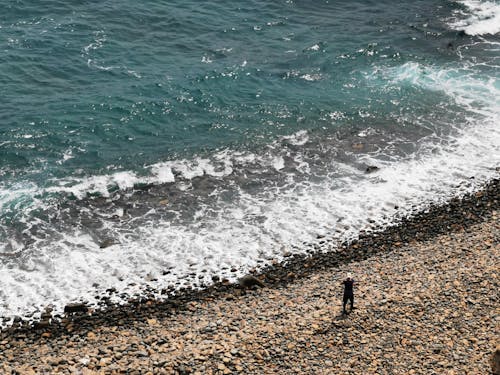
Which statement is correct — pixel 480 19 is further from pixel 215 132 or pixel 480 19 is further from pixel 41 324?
pixel 41 324

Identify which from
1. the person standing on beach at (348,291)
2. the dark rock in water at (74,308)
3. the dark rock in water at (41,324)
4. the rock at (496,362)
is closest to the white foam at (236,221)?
the dark rock in water at (74,308)

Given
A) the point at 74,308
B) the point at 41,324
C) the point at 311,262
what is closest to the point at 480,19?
the point at 311,262

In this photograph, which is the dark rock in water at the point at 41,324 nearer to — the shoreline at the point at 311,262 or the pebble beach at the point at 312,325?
the shoreline at the point at 311,262

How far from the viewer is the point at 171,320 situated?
2797 cm

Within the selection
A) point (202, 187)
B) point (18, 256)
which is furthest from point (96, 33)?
point (18, 256)

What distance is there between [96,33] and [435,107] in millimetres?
32142

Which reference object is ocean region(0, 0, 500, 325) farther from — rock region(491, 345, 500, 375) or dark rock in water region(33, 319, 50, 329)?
rock region(491, 345, 500, 375)

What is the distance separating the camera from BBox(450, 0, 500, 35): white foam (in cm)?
6300

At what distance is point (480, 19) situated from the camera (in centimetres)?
6544

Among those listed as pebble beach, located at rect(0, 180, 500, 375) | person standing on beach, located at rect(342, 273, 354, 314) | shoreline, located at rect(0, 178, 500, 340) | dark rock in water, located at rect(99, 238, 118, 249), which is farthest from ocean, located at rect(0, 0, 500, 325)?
person standing on beach, located at rect(342, 273, 354, 314)

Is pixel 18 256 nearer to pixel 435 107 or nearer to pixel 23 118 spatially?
pixel 23 118

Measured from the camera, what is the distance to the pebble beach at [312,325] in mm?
24188

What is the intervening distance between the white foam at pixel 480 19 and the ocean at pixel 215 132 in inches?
12.8

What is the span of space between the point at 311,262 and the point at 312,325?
6366 millimetres
